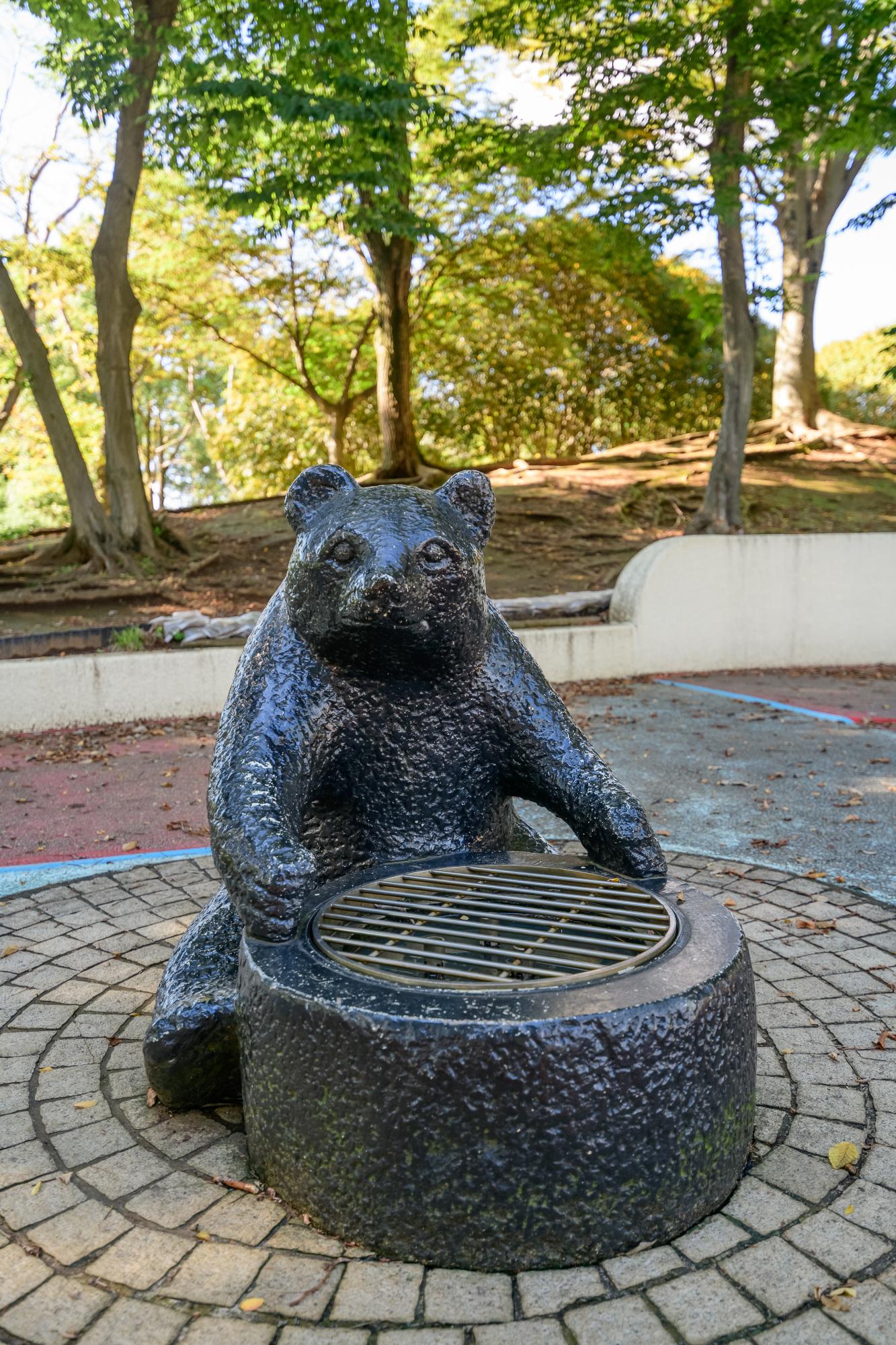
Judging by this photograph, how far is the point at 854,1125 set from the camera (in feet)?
8.82

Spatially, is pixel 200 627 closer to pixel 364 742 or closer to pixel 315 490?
pixel 315 490

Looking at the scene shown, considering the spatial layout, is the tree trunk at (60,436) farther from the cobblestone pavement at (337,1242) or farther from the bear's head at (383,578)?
the bear's head at (383,578)

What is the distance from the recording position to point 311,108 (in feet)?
32.6

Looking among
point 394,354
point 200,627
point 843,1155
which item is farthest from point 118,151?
point 843,1155

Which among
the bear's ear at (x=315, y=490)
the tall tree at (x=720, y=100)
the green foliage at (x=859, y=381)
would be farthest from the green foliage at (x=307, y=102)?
the green foliage at (x=859, y=381)

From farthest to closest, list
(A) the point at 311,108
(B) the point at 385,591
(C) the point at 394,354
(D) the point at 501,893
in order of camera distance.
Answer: (C) the point at 394,354
(A) the point at 311,108
(D) the point at 501,893
(B) the point at 385,591

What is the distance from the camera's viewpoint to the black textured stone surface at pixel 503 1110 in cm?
208

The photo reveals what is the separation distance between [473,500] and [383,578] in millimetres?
573

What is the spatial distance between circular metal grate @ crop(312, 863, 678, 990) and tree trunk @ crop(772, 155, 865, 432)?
17.9m

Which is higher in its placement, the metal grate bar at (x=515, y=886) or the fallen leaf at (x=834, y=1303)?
the metal grate bar at (x=515, y=886)

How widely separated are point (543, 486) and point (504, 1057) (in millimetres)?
17155

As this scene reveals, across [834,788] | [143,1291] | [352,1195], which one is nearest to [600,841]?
[352,1195]

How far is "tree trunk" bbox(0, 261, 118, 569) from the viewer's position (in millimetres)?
12421

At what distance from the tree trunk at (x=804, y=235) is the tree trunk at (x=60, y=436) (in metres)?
12.8
